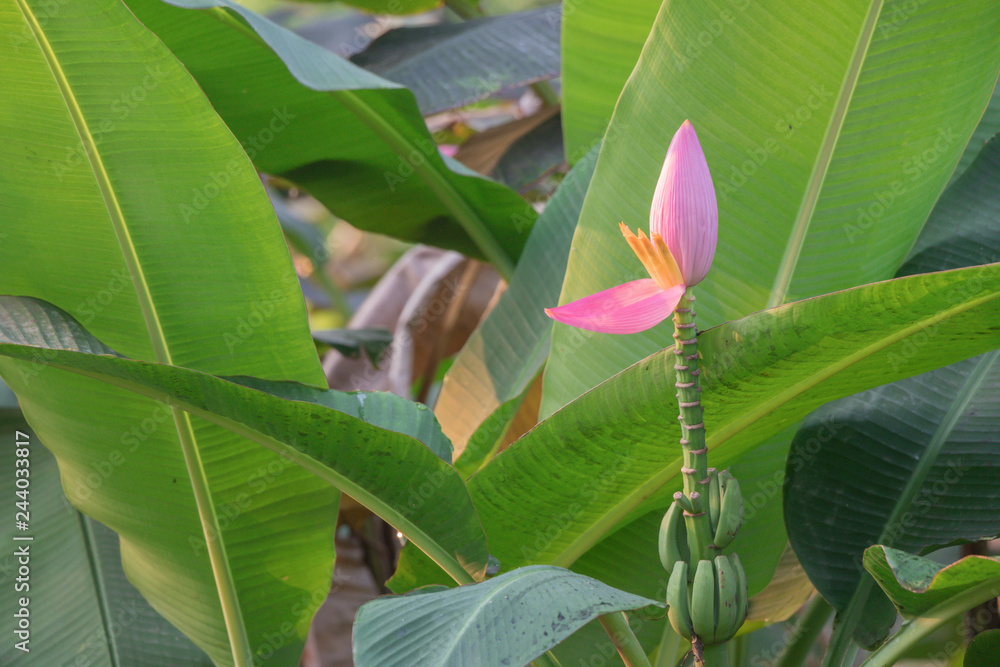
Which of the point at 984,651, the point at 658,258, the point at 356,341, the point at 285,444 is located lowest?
the point at 356,341

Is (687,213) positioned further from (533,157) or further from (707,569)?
(533,157)

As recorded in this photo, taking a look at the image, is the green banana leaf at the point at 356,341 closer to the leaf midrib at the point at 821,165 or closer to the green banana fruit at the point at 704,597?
the leaf midrib at the point at 821,165

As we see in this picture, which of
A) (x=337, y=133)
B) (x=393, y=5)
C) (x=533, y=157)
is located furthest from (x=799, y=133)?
(x=393, y=5)

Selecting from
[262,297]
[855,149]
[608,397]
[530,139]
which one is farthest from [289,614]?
[530,139]

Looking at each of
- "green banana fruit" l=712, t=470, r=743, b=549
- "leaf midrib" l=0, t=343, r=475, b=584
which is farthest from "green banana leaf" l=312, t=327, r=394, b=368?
"green banana fruit" l=712, t=470, r=743, b=549

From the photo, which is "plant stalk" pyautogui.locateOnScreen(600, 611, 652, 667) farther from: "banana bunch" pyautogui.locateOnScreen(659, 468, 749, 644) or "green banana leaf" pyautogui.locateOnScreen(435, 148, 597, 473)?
"green banana leaf" pyautogui.locateOnScreen(435, 148, 597, 473)

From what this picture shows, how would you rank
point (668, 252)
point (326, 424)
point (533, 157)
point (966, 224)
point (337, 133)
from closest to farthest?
point (668, 252), point (326, 424), point (966, 224), point (337, 133), point (533, 157)

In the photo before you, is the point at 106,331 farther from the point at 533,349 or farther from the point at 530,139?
the point at 530,139
